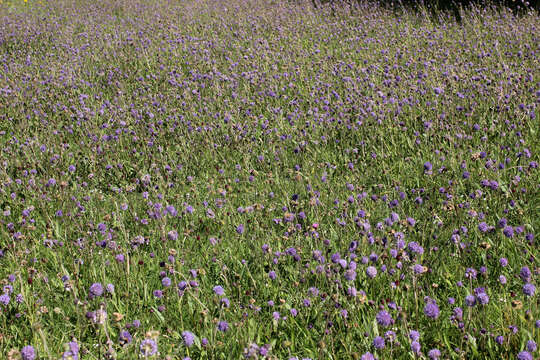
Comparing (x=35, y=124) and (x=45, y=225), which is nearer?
(x=45, y=225)

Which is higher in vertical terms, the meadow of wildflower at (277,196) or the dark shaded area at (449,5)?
the dark shaded area at (449,5)

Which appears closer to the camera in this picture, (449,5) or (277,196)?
(277,196)

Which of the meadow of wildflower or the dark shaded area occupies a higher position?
the dark shaded area

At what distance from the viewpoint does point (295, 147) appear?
13.1 ft

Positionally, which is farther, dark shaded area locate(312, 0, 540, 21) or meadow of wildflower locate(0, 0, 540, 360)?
dark shaded area locate(312, 0, 540, 21)

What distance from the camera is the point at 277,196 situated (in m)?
3.35

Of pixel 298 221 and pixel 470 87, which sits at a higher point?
pixel 470 87

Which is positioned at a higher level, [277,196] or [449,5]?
[449,5]

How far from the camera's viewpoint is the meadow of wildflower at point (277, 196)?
2.10 metres

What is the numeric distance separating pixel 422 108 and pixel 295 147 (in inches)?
47.3

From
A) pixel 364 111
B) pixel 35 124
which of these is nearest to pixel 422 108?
pixel 364 111

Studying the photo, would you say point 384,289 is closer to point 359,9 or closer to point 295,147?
point 295,147

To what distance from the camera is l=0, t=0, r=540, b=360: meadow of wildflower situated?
210 centimetres

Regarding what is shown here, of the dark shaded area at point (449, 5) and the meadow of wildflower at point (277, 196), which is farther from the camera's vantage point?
the dark shaded area at point (449, 5)
